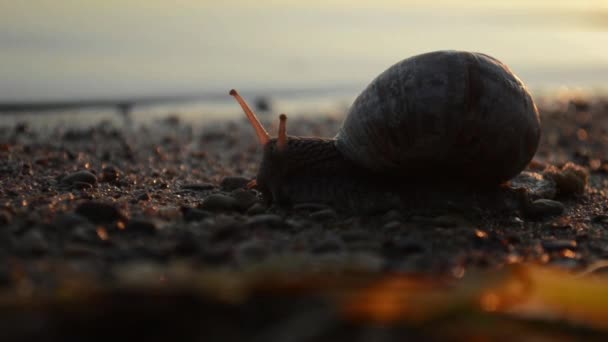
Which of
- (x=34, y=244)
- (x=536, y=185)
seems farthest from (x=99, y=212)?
(x=536, y=185)

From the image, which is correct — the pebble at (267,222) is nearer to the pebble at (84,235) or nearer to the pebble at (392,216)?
the pebble at (392,216)

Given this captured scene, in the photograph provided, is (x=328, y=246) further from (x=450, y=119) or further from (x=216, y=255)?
(x=450, y=119)

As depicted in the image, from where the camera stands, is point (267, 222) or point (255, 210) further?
point (255, 210)

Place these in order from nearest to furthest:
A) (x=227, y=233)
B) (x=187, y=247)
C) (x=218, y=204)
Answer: (x=187, y=247) < (x=227, y=233) < (x=218, y=204)

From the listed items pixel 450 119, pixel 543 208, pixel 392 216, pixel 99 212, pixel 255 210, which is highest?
pixel 450 119

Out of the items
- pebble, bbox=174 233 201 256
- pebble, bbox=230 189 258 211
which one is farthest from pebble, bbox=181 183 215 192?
pebble, bbox=174 233 201 256

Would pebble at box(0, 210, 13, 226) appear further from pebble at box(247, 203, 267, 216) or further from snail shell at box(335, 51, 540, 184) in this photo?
snail shell at box(335, 51, 540, 184)

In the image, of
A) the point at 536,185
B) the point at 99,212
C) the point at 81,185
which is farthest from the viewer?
the point at 536,185
